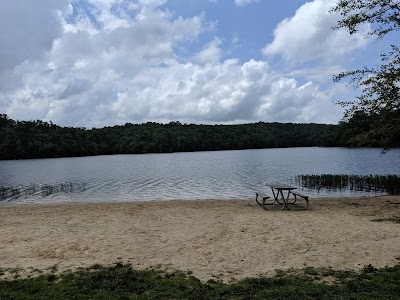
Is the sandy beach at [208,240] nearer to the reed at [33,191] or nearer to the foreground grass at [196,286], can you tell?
the foreground grass at [196,286]

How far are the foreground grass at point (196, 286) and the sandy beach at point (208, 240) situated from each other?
51cm

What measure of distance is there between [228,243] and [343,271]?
312cm

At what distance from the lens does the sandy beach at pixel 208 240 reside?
7547 millimetres

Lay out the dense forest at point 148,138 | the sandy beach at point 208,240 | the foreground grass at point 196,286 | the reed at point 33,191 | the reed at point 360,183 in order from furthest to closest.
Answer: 1. the dense forest at point 148,138
2. the reed at point 33,191
3. the reed at point 360,183
4. the sandy beach at point 208,240
5. the foreground grass at point 196,286

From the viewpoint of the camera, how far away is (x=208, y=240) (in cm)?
970

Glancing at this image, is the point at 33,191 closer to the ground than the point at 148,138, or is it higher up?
closer to the ground

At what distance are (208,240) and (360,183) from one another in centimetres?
1998

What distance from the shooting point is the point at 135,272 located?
22.7ft

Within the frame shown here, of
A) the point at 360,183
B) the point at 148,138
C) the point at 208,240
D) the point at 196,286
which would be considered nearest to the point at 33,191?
the point at 208,240

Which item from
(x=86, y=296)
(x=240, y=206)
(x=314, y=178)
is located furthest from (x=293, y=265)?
(x=314, y=178)

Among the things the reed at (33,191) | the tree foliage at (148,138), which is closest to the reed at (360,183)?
the reed at (33,191)

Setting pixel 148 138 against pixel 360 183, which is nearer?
pixel 360 183

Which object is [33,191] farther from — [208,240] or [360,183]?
[360,183]

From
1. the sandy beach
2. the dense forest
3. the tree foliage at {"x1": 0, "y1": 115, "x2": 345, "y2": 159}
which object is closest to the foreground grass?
the sandy beach
